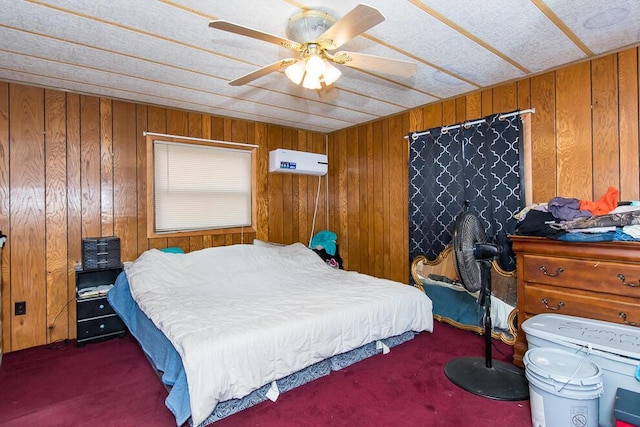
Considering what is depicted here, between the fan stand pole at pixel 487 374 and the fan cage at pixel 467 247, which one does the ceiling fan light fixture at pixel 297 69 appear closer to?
the fan cage at pixel 467 247

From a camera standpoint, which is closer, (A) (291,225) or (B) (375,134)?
(B) (375,134)

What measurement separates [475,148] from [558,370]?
1.98 m

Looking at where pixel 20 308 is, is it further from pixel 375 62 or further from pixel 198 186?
pixel 375 62

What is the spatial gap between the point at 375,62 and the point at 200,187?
2.51 metres

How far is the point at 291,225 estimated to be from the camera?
4.44 m

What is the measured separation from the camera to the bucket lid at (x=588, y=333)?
5.48ft

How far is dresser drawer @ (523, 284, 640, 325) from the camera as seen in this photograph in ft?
6.29

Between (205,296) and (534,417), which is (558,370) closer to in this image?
(534,417)

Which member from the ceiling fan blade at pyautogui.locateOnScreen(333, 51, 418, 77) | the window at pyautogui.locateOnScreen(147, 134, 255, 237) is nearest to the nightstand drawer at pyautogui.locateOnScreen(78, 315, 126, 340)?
the window at pyautogui.locateOnScreen(147, 134, 255, 237)

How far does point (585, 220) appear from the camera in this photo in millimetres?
2041

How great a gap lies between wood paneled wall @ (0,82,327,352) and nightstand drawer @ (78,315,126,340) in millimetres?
296

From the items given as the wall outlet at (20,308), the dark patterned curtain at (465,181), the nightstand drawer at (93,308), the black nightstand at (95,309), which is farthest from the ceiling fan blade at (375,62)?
the wall outlet at (20,308)

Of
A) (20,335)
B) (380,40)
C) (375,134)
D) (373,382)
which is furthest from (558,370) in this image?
(20,335)

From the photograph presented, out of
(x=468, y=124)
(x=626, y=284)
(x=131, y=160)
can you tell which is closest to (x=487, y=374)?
(x=626, y=284)
